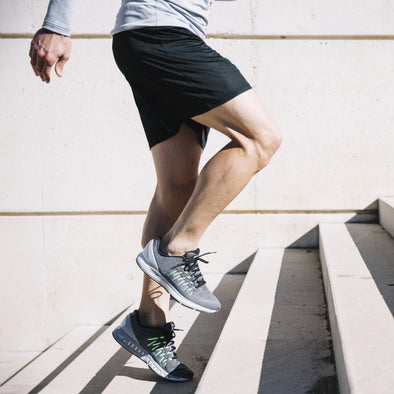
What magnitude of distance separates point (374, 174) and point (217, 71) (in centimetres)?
238

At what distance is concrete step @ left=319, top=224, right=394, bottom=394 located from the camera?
4.61 ft

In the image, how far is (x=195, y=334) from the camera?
3018 mm

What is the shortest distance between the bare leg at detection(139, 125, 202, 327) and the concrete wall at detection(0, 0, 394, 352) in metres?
1.71

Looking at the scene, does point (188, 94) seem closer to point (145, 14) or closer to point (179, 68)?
point (179, 68)

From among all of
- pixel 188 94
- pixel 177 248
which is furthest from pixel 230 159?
pixel 177 248

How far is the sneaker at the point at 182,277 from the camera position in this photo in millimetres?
1909

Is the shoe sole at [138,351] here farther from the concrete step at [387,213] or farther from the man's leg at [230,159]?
the concrete step at [387,213]

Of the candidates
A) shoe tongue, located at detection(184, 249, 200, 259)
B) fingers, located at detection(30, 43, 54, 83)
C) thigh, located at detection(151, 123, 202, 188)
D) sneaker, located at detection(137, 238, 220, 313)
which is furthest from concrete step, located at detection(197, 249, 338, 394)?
fingers, located at detection(30, 43, 54, 83)

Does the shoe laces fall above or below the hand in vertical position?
below

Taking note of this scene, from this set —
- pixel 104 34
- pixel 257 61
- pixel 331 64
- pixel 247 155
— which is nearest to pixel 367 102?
pixel 331 64

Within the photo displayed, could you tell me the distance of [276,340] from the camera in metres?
2.24

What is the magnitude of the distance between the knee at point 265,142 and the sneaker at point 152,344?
83 centimetres

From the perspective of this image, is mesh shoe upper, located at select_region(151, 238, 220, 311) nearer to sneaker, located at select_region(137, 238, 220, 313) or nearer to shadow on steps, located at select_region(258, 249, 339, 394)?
sneaker, located at select_region(137, 238, 220, 313)

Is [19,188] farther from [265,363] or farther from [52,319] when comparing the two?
[265,363]
